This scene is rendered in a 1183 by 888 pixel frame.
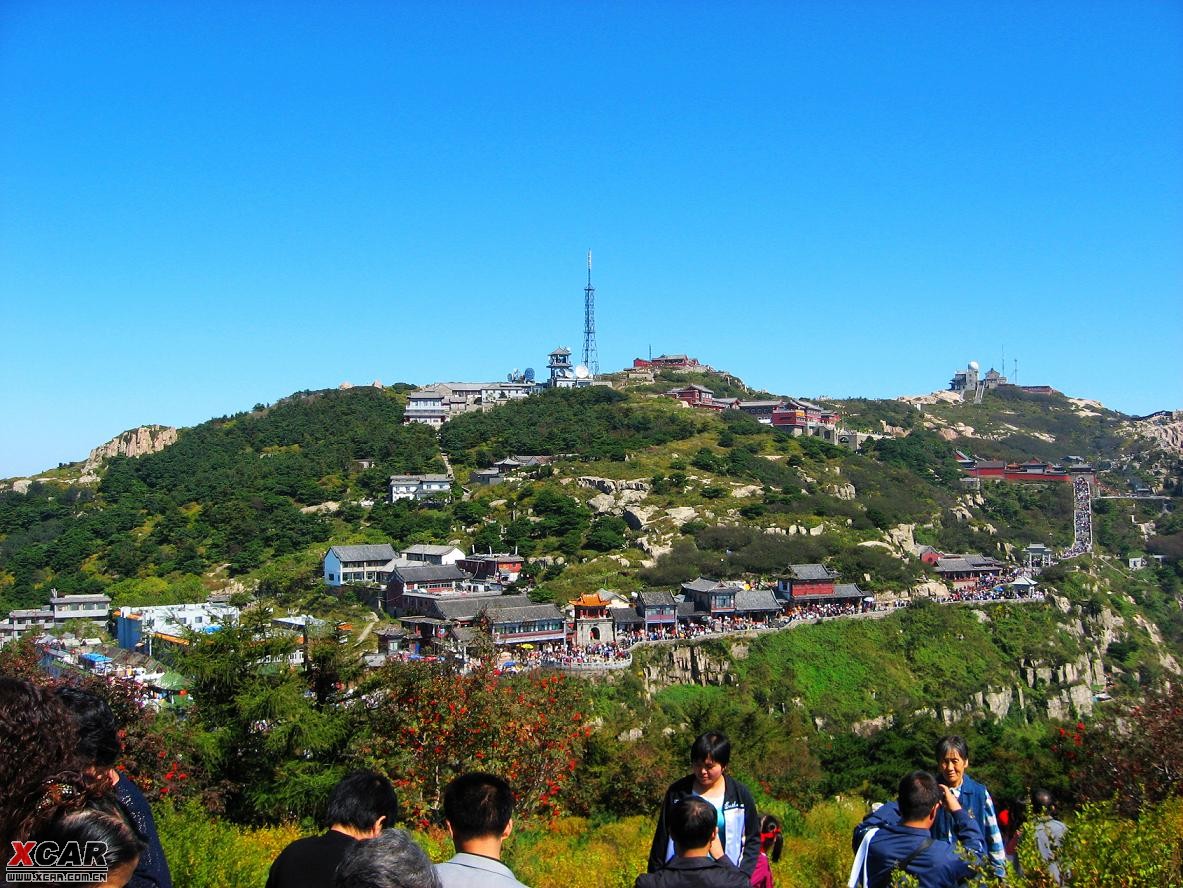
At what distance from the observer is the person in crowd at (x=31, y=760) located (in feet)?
8.11

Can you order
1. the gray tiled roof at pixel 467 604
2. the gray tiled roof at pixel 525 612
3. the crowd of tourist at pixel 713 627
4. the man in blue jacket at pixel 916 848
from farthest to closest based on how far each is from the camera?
the gray tiled roof at pixel 467 604
the gray tiled roof at pixel 525 612
the crowd of tourist at pixel 713 627
the man in blue jacket at pixel 916 848

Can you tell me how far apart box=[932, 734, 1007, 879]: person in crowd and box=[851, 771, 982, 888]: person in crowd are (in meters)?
0.28

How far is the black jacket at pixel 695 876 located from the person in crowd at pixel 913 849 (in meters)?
1.06

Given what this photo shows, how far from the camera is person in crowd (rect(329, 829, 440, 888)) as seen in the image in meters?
2.58

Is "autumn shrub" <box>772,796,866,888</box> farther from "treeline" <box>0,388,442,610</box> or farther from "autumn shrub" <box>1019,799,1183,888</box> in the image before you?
"treeline" <box>0,388,442,610</box>

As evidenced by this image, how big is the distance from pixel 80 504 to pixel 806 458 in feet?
150

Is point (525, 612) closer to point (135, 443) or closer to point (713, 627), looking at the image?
point (713, 627)

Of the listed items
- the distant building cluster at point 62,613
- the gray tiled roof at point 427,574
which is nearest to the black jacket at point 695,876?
the gray tiled roof at point 427,574

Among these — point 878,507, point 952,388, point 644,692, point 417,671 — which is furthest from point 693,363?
point 417,671

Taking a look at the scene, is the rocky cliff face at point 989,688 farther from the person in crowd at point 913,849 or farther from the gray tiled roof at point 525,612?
the person in crowd at point 913,849

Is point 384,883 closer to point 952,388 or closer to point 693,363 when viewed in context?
point 693,363

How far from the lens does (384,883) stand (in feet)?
8.44

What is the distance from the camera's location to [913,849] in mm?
4316

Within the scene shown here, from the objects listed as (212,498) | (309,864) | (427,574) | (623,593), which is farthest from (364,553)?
(309,864)
